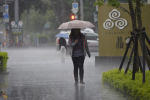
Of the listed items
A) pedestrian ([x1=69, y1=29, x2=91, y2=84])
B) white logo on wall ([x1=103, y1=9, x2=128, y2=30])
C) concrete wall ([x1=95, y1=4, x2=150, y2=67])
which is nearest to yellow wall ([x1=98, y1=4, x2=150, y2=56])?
concrete wall ([x1=95, y1=4, x2=150, y2=67])

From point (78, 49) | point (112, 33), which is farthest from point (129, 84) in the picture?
point (112, 33)

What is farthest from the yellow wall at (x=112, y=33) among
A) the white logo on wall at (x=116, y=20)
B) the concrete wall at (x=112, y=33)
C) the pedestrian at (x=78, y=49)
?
the pedestrian at (x=78, y=49)

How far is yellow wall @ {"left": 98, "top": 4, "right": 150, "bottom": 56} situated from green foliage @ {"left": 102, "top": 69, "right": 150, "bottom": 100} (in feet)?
19.4

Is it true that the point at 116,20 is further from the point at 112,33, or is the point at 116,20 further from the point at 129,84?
the point at 129,84

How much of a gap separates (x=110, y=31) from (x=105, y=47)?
78cm

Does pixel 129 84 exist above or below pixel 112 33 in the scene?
below

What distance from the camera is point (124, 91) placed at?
316 inches

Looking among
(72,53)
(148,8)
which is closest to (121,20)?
→ (148,8)

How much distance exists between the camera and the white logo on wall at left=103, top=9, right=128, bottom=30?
15.6 metres

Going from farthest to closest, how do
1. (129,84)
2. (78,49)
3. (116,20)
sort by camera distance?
(116,20), (78,49), (129,84)

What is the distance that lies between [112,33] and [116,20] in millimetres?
629

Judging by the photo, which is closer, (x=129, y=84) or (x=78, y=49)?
(x=129, y=84)

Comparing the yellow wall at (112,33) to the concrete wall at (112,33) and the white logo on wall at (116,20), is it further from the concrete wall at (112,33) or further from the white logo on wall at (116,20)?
→ the white logo on wall at (116,20)

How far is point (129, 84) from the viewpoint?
772 centimetres
